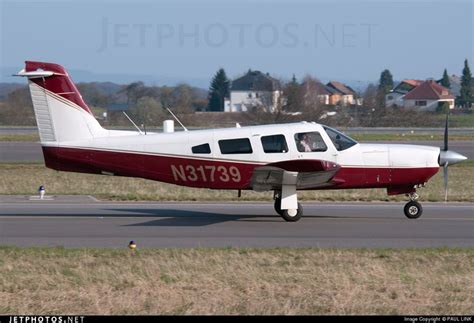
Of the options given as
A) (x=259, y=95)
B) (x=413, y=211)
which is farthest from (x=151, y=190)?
(x=259, y=95)

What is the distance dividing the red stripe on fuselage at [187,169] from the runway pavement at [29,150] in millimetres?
19297

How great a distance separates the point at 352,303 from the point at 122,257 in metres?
4.30

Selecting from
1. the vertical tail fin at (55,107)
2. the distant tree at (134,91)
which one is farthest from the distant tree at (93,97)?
the vertical tail fin at (55,107)

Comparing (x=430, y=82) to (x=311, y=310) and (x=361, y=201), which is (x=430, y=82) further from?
(x=311, y=310)

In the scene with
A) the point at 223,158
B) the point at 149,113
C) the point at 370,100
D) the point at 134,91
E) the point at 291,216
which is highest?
the point at 134,91

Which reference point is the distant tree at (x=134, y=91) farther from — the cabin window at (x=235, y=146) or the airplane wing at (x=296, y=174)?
the airplane wing at (x=296, y=174)

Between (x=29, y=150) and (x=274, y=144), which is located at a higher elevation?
(x=274, y=144)

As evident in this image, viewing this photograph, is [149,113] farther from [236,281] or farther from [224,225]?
[236,281]

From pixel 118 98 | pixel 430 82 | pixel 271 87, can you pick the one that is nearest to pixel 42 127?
pixel 271 87

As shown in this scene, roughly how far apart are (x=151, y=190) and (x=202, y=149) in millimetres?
7294

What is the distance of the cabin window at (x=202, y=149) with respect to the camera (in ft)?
56.5

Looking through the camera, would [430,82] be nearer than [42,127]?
No

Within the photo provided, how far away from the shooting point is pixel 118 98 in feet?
315

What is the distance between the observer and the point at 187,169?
1733 cm
